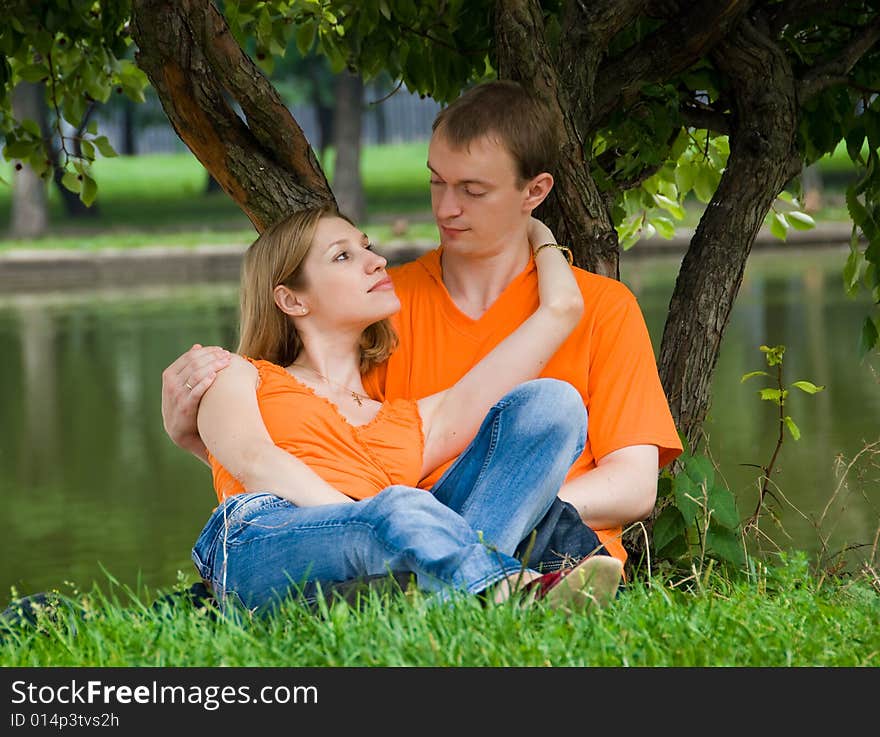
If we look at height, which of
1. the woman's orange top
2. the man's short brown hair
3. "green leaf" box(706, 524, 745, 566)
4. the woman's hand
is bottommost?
"green leaf" box(706, 524, 745, 566)

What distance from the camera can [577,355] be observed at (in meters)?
3.60

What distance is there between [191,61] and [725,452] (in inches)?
203

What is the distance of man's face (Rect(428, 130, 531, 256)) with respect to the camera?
3.52 metres

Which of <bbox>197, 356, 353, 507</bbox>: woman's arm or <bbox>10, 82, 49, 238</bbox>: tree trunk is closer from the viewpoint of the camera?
<bbox>197, 356, 353, 507</bbox>: woman's arm

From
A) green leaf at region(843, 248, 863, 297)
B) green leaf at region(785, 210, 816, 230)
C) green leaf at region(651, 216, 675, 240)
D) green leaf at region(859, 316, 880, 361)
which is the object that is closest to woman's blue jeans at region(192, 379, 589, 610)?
green leaf at region(859, 316, 880, 361)

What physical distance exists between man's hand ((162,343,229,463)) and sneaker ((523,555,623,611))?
3.19 feet

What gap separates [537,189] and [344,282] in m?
0.55

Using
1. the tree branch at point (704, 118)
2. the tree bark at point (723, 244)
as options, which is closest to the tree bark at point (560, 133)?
the tree bark at point (723, 244)

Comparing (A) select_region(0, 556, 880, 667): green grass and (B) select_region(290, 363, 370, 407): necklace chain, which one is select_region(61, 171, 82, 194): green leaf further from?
(A) select_region(0, 556, 880, 667): green grass

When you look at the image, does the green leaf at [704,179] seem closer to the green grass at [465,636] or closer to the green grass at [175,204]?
the green grass at [465,636]

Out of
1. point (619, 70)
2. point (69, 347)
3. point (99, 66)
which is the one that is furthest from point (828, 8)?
point (69, 347)
